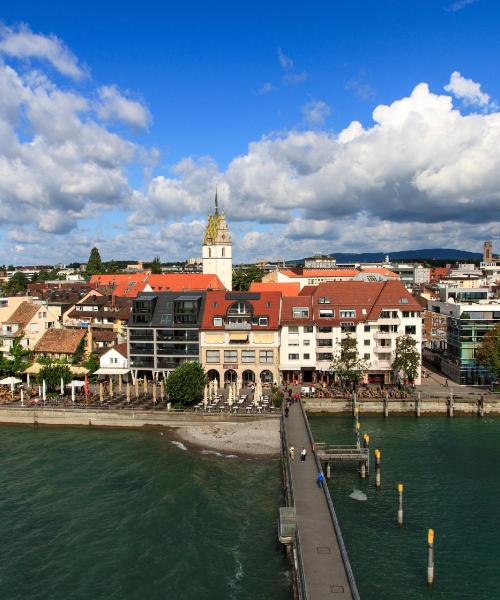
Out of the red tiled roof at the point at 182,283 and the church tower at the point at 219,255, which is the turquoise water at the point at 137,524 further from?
the church tower at the point at 219,255

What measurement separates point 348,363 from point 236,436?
2172 centimetres

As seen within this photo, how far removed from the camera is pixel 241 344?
7931cm

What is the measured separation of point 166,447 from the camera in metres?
59.6

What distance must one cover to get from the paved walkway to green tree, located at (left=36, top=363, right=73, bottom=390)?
1601 inches

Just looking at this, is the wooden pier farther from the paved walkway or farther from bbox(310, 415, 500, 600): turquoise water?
bbox(310, 415, 500, 600): turquoise water

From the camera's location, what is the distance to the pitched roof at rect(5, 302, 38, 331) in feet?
300

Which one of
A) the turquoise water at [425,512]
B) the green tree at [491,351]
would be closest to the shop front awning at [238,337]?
the turquoise water at [425,512]

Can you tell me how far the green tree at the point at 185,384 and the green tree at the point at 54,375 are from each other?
17.1m

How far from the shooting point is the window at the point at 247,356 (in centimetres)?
7931

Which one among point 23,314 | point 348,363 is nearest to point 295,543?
point 348,363

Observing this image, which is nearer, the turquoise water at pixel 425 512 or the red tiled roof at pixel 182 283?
the turquoise water at pixel 425 512

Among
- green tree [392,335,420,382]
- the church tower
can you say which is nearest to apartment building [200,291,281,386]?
green tree [392,335,420,382]

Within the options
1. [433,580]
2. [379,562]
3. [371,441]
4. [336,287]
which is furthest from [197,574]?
[336,287]

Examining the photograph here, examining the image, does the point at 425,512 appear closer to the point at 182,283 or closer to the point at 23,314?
the point at 23,314
